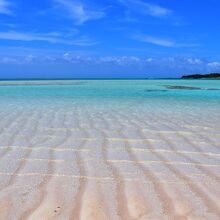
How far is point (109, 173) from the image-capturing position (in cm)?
442

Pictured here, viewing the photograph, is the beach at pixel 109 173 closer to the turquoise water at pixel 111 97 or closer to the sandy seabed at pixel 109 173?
the sandy seabed at pixel 109 173

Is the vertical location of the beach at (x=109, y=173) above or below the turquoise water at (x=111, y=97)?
above

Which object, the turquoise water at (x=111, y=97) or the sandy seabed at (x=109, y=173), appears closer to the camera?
the sandy seabed at (x=109, y=173)

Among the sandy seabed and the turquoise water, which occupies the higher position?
the sandy seabed

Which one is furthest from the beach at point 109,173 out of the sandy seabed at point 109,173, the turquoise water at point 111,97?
the turquoise water at point 111,97

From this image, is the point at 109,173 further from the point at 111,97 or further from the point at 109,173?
the point at 111,97

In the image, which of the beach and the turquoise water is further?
the turquoise water

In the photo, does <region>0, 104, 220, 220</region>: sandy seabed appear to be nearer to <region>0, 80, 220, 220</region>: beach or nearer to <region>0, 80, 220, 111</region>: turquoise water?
<region>0, 80, 220, 220</region>: beach

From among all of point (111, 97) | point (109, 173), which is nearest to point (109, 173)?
point (109, 173)

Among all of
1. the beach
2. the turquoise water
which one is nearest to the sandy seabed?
the beach

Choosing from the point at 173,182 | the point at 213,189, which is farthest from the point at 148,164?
the point at 213,189

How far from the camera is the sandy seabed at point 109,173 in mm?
3281

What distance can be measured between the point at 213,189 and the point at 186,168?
83 cm

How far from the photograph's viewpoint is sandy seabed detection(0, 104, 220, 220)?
328cm
